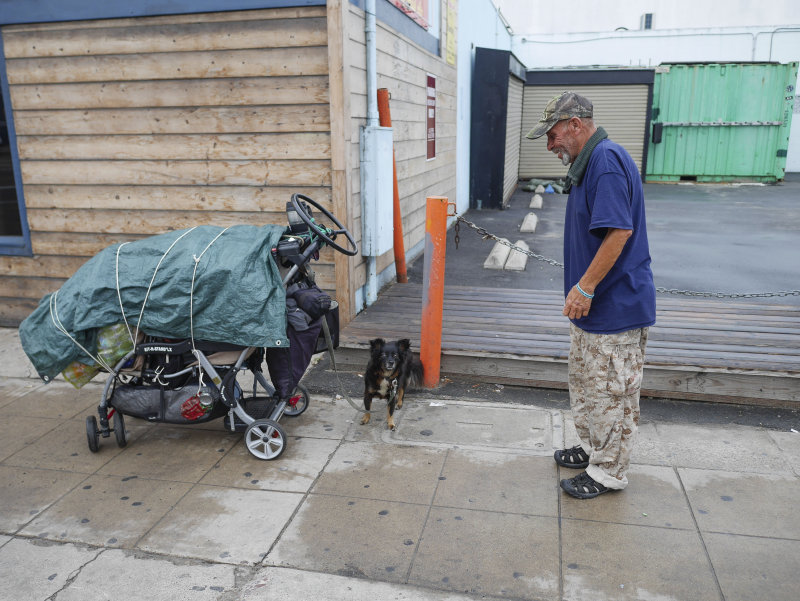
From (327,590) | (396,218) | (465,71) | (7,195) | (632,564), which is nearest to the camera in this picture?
(327,590)

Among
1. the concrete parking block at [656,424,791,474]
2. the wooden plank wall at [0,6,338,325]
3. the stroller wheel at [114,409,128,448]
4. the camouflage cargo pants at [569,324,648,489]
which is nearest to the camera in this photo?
the camouflage cargo pants at [569,324,648,489]

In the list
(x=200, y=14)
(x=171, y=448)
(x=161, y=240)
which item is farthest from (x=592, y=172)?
(x=200, y=14)

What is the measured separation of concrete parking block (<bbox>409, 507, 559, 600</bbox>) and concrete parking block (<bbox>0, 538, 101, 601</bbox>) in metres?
1.59

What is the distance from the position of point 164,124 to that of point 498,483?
179 inches

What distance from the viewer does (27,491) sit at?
12.7 feet

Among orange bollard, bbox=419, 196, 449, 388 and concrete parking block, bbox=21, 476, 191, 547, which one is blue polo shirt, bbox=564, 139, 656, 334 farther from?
concrete parking block, bbox=21, 476, 191, 547

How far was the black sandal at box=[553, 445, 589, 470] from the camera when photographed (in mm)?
3979

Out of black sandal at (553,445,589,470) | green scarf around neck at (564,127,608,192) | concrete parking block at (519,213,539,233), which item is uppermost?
green scarf around neck at (564,127,608,192)

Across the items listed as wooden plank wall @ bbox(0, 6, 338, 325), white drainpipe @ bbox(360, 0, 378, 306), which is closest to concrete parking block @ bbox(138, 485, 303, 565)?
wooden plank wall @ bbox(0, 6, 338, 325)

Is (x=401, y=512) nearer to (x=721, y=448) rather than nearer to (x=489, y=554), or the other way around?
(x=489, y=554)

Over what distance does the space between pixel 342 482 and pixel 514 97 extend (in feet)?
46.4

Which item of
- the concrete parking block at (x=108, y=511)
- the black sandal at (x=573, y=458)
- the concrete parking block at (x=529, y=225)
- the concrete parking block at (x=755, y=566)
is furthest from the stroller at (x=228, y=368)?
the concrete parking block at (x=529, y=225)

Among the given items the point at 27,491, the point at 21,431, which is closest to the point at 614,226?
the point at 27,491

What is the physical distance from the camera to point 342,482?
12.8ft
